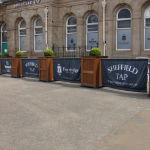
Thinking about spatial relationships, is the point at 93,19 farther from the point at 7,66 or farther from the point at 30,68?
the point at 30,68

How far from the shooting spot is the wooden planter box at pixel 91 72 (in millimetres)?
13750

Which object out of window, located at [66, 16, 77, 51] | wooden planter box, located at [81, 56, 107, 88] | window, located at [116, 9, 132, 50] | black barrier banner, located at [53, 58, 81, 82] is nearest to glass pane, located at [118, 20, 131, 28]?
window, located at [116, 9, 132, 50]

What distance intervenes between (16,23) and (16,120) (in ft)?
72.2

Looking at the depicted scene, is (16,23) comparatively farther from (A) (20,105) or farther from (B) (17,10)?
(A) (20,105)

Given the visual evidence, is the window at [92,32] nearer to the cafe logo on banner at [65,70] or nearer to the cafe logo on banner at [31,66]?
the cafe logo on banner at [31,66]

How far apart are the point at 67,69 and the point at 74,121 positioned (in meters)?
7.92

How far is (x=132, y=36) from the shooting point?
2108 cm

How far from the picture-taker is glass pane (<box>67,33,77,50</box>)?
24823mm

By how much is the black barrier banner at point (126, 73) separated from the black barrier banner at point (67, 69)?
1827mm

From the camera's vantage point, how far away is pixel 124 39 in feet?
72.0

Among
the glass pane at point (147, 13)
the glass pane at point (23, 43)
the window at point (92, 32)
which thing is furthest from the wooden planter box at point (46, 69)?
the glass pane at point (23, 43)

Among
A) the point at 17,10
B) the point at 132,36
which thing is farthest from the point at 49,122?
the point at 17,10

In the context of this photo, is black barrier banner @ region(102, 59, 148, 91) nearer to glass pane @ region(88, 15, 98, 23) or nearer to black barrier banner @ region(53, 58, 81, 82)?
black barrier banner @ region(53, 58, 81, 82)

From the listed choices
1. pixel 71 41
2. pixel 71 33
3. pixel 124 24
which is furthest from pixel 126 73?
pixel 71 33
